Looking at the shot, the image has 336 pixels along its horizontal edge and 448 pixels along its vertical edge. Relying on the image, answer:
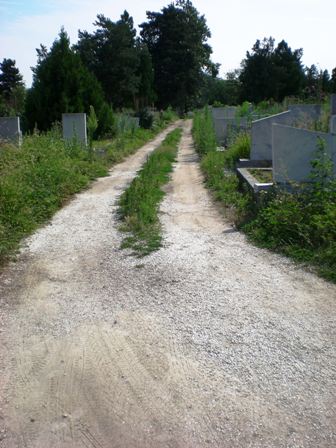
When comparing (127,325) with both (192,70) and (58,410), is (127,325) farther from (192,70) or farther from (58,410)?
(192,70)

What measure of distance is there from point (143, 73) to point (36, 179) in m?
35.3

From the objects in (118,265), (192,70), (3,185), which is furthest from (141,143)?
(192,70)

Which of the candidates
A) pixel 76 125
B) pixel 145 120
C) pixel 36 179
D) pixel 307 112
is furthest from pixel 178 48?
pixel 36 179

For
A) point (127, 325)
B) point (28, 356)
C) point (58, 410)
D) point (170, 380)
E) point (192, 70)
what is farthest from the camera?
point (192, 70)

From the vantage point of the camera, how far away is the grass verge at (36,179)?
7.16 m

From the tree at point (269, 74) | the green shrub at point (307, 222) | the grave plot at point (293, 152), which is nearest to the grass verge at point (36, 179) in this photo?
the green shrub at point (307, 222)

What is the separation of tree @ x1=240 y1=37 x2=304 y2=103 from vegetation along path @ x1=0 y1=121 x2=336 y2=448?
45.2 meters

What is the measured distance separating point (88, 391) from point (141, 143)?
20513 mm

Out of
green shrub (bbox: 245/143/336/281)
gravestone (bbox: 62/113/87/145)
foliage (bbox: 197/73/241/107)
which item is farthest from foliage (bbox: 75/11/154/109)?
green shrub (bbox: 245/143/336/281)

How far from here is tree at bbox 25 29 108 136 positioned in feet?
63.2

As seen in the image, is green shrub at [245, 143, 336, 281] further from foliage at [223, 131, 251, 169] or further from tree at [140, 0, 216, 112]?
tree at [140, 0, 216, 112]

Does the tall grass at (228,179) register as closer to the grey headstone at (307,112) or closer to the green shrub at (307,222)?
the green shrub at (307,222)

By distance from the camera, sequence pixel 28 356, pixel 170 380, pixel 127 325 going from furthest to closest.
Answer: pixel 127 325 < pixel 28 356 < pixel 170 380

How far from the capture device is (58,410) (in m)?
3.04
